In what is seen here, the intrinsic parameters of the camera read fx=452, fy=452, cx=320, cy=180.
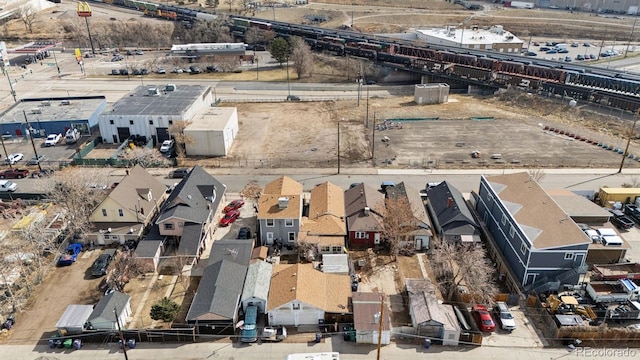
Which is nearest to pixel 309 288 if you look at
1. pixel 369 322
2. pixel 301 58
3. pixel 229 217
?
pixel 369 322

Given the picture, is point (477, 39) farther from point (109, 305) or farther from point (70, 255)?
point (109, 305)

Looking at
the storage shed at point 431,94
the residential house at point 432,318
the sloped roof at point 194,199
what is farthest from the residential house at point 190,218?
the storage shed at point 431,94

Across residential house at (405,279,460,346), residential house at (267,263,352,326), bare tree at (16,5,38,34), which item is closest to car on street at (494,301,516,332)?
residential house at (405,279,460,346)

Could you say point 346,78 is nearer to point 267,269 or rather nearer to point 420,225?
point 420,225

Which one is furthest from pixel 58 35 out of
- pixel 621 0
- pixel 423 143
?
pixel 621 0

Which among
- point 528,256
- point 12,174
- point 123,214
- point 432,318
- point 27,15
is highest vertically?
point 27,15
